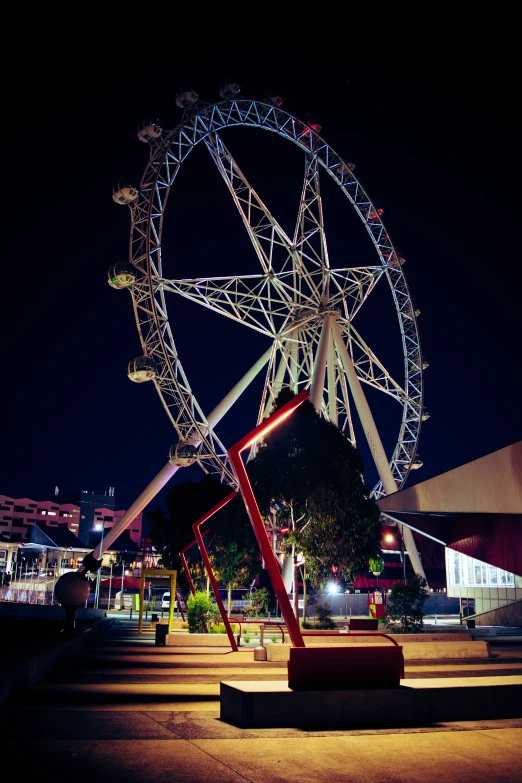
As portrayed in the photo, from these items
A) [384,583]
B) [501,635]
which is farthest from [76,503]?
[501,635]

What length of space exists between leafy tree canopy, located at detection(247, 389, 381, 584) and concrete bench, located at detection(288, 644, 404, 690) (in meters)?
16.6

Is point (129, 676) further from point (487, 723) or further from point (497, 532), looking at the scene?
point (497, 532)

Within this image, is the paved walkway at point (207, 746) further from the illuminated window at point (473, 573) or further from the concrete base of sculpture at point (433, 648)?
the illuminated window at point (473, 573)

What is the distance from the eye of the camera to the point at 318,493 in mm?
25500

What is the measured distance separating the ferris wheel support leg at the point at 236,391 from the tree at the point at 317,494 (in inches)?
470

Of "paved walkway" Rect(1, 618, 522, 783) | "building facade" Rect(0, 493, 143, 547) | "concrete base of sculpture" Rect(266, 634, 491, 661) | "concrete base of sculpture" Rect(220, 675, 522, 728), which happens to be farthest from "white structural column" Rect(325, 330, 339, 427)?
"building facade" Rect(0, 493, 143, 547)

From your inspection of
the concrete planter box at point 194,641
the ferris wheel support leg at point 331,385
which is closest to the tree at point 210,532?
the ferris wheel support leg at point 331,385

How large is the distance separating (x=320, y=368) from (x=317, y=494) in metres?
11.2

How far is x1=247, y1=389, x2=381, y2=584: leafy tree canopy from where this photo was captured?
25234 mm

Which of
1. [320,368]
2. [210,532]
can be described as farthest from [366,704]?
[210,532]

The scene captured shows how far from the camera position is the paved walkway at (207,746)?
5887mm

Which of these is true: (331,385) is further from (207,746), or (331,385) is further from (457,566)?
(207,746)

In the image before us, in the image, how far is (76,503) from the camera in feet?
545

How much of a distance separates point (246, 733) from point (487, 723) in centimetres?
285
